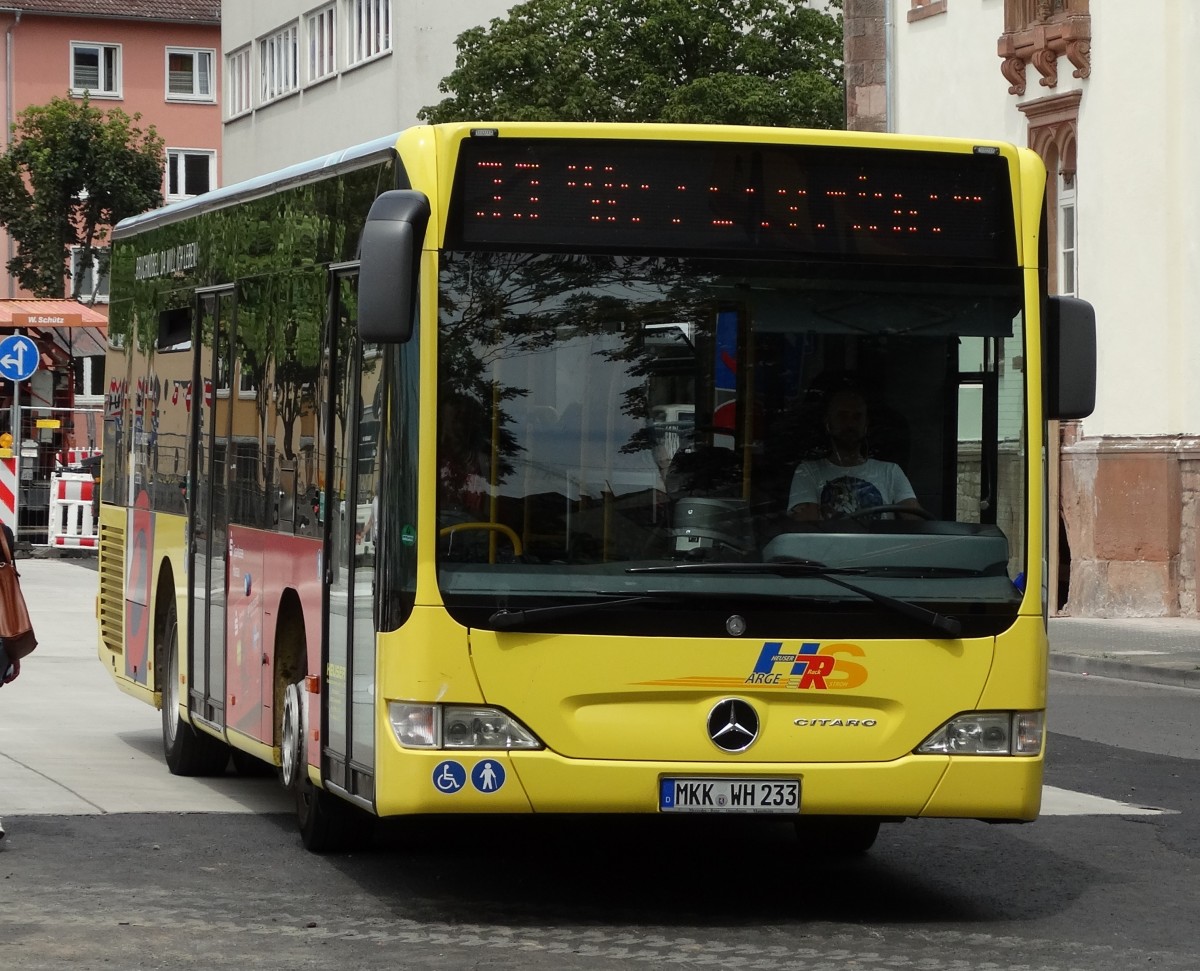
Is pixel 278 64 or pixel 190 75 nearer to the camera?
pixel 278 64

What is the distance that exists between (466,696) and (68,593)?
2148 cm

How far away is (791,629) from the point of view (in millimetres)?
8445

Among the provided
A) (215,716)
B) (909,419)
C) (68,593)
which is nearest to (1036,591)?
(909,419)

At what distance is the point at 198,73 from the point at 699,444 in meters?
77.9

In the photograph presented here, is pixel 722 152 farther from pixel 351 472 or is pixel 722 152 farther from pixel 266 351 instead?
pixel 266 351

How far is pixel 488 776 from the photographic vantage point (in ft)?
27.3

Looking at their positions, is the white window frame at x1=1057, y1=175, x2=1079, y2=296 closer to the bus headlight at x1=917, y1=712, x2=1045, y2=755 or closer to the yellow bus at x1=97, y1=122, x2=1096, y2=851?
the yellow bus at x1=97, y1=122, x2=1096, y2=851

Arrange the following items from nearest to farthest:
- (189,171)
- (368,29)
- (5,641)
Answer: (5,641) < (368,29) < (189,171)

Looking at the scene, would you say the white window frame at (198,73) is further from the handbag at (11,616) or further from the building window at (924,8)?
the handbag at (11,616)

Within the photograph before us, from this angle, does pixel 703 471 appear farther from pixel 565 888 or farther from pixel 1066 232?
pixel 1066 232

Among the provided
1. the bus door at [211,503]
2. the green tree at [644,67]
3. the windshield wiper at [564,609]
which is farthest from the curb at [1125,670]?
the green tree at [644,67]

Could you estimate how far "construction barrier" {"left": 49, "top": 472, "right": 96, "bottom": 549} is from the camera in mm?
37188

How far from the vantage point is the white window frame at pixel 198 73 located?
83.6m

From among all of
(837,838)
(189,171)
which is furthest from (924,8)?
(189,171)
